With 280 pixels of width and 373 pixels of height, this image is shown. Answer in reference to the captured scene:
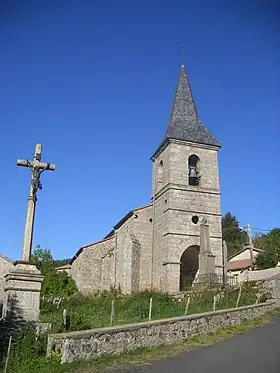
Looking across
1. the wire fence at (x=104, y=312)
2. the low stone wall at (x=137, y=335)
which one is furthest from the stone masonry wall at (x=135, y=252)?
the low stone wall at (x=137, y=335)

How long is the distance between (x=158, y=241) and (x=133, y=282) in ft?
10.7

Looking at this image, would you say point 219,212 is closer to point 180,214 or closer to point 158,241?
point 180,214

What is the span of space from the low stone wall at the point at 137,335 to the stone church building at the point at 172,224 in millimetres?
11437

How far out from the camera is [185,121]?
29.9 meters

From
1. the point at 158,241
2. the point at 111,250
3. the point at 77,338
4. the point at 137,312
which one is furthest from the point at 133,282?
the point at 77,338

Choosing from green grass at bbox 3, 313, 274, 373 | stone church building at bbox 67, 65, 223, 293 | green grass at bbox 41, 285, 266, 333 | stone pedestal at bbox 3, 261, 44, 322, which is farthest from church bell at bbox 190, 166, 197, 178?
stone pedestal at bbox 3, 261, 44, 322

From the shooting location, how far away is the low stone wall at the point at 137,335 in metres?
8.87

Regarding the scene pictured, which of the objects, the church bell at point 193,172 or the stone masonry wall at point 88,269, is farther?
the stone masonry wall at point 88,269

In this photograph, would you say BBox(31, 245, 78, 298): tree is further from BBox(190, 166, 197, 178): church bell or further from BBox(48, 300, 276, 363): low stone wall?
BBox(48, 300, 276, 363): low stone wall

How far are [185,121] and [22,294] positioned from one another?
22060 millimetres

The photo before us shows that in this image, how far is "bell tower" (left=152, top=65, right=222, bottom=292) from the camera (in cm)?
2575

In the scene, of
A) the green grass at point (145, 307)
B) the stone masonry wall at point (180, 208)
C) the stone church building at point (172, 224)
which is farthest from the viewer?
the stone church building at point (172, 224)

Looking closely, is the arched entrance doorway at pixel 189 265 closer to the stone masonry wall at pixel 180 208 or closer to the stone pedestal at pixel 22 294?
the stone masonry wall at pixel 180 208

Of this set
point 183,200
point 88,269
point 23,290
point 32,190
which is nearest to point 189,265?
point 183,200
